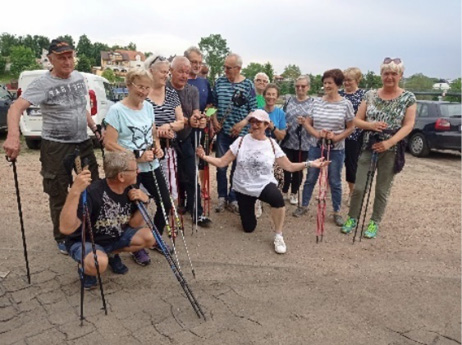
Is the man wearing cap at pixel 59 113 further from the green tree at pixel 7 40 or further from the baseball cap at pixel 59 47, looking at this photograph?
the green tree at pixel 7 40

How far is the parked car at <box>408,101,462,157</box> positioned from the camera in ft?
34.4

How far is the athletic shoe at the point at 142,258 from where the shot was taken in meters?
3.95

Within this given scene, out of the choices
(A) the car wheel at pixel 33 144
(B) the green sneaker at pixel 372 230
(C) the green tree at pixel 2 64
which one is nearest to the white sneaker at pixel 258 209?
(B) the green sneaker at pixel 372 230

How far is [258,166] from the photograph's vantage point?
4680 mm

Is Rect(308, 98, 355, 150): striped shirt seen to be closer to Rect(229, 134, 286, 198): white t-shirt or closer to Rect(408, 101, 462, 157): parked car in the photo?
Rect(229, 134, 286, 198): white t-shirt

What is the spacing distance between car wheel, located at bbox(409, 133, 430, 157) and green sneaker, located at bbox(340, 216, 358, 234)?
6.97 meters

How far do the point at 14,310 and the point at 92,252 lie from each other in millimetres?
→ 716

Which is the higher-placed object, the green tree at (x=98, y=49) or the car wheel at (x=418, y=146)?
the green tree at (x=98, y=49)

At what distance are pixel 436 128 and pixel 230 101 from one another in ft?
25.2

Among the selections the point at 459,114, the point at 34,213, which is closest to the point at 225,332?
the point at 34,213

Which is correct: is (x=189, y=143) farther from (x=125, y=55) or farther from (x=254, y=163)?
(x=125, y=55)

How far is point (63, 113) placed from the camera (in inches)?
149

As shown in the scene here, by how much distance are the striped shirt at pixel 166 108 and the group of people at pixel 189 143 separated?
0.4 inches

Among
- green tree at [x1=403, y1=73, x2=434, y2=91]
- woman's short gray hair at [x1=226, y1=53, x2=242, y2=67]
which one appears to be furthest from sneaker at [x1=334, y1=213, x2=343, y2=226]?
green tree at [x1=403, y1=73, x2=434, y2=91]
